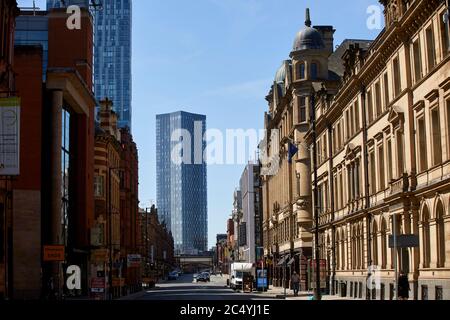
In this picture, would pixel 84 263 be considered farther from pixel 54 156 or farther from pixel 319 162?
pixel 319 162

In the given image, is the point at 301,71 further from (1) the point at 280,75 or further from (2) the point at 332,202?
(1) the point at 280,75

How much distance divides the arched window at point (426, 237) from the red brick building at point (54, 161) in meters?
22.1

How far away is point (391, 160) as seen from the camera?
139 feet

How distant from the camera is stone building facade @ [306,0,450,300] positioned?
33.3m

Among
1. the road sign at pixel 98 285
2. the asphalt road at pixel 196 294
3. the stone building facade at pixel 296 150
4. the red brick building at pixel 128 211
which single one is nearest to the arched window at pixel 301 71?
the stone building facade at pixel 296 150

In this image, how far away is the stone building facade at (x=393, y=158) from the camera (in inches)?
1312

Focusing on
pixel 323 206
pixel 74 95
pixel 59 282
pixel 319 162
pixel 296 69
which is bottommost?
pixel 59 282

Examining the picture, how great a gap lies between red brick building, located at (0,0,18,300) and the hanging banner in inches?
344

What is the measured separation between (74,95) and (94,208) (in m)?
14.4

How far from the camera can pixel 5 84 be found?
39.2 meters

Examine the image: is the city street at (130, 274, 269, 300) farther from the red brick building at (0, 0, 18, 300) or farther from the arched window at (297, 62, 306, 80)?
the arched window at (297, 62, 306, 80)

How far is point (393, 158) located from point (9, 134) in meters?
22.3

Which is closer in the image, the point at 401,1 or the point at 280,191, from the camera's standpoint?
the point at 401,1
